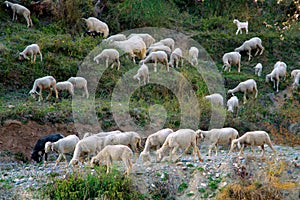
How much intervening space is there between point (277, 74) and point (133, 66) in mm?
4756

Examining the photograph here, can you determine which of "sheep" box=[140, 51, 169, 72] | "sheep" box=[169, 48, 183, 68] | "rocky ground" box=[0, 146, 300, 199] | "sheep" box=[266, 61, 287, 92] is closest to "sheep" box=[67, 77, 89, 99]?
"sheep" box=[140, 51, 169, 72]

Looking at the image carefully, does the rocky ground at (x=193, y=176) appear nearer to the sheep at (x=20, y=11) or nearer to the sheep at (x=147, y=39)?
the sheep at (x=147, y=39)

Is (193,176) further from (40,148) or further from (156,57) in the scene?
(156,57)

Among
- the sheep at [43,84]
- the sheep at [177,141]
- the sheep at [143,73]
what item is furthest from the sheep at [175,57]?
the sheep at [177,141]

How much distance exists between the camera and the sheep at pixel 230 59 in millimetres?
22277

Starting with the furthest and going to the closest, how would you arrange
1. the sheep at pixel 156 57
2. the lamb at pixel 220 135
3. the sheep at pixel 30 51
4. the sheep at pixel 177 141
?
the sheep at pixel 156 57, the sheep at pixel 30 51, the lamb at pixel 220 135, the sheep at pixel 177 141

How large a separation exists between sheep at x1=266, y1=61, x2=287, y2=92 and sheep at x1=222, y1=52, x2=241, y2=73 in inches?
49.2

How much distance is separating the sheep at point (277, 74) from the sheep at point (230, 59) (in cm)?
125

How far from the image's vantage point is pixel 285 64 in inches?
878

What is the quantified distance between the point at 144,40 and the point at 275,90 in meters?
4.85

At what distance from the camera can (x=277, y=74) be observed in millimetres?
21344

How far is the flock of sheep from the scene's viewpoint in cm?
1340

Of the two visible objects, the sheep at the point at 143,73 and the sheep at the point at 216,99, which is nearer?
the sheep at the point at 216,99

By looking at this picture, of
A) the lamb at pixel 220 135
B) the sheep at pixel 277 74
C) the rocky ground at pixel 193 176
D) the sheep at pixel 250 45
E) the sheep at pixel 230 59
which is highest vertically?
the sheep at pixel 250 45
